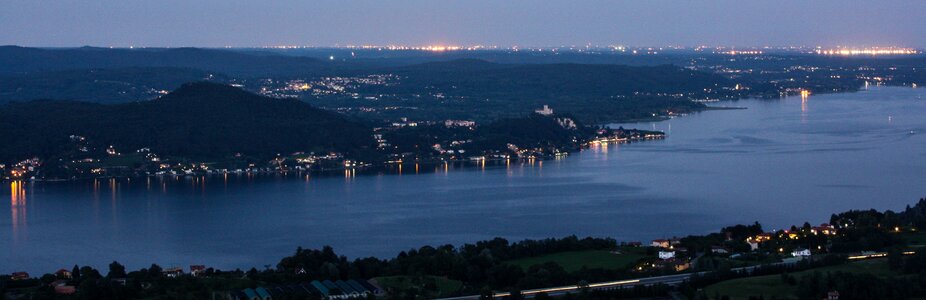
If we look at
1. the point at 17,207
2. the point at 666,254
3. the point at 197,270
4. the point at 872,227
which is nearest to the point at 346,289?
the point at 197,270

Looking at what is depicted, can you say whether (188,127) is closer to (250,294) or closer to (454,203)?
(454,203)

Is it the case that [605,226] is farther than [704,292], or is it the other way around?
[605,226]

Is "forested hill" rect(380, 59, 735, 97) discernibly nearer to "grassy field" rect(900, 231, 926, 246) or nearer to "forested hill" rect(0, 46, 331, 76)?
"forested hill" rect(0, 46, 331, 76)

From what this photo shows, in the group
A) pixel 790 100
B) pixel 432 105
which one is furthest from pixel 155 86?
pixel 790 100

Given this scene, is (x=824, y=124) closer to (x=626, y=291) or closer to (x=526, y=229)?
(x=526, y=229)

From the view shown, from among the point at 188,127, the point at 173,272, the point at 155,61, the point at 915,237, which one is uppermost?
the point at 155,61

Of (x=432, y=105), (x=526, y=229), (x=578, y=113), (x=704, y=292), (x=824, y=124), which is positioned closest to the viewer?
(x=704, y=292)
